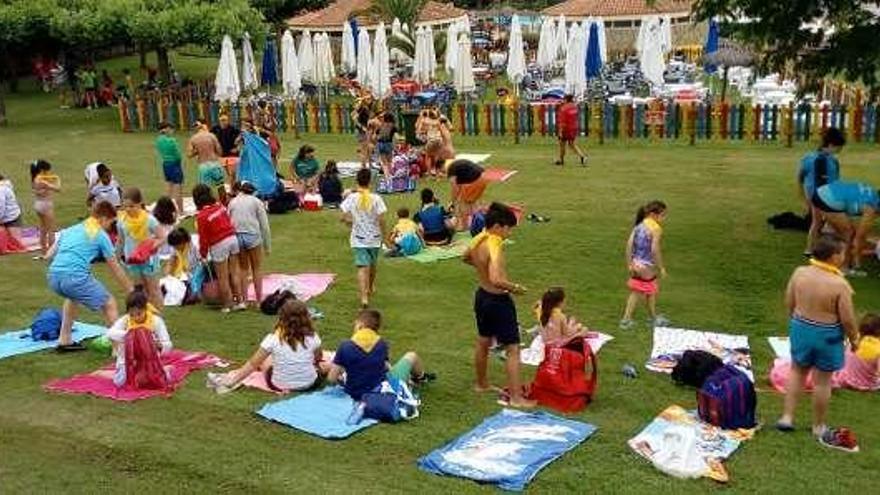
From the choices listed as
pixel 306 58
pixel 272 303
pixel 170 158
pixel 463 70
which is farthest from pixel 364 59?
pixel 272 303

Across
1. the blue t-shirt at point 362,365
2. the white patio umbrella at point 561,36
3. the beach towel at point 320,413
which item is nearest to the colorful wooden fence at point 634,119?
the white patio umbrella at point 561,36

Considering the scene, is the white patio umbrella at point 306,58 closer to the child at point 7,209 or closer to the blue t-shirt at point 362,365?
the child at point 7,209

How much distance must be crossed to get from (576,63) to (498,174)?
7.11 meters

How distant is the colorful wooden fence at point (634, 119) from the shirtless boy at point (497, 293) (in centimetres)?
1585

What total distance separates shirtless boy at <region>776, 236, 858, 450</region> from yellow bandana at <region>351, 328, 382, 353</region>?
3382 mm

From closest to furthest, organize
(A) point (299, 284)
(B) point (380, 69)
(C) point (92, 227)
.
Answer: (C) point (92, 227) → (A) point (299, 284) → (B) point (380, 69)

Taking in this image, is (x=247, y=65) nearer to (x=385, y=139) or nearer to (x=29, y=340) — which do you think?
(x=385, y=139)

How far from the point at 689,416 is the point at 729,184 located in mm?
11067

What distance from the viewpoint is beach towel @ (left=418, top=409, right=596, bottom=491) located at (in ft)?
23.8

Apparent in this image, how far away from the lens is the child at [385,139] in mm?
19641

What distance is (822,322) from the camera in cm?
757

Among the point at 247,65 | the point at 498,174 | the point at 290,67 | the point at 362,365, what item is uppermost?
the point at 247,65

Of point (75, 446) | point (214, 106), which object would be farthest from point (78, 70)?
point (75, 446)

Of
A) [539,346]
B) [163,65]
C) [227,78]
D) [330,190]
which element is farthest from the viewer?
[163,65]
